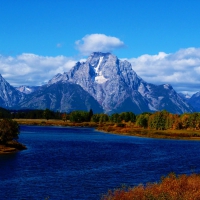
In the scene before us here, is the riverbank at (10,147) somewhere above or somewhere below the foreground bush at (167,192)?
below

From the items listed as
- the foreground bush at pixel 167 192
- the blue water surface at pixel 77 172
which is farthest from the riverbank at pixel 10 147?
the foreground bush at pixel 167 192

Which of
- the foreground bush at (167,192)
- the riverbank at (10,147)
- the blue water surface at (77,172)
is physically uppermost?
the foreground bush at (167,192)

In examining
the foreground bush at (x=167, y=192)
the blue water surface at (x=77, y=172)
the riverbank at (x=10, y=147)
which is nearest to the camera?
the foreground bush at (x=167, y=192)

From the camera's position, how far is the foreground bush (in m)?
42.1

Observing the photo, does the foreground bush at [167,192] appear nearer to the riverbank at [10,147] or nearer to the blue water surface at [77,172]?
the blue water surface at [77,172]

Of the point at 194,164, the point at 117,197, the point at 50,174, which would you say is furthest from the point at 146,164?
the point at 117,197

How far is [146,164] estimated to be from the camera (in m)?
94.2

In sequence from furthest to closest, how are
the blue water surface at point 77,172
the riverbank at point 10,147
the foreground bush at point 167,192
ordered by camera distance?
the riverbank at point 10,147, the blue water surface at point 77,172, the foreground bush at point 167,192

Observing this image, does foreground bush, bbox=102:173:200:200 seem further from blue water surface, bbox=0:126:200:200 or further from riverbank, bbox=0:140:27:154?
riverbank, bbox=0:140:27:154

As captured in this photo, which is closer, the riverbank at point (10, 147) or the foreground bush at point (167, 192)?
the foreground bush at point (167, 192)

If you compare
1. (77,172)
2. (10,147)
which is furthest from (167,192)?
(10,147)

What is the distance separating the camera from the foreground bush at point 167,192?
138ft

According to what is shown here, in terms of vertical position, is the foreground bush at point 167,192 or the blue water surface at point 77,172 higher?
the foreground bush at point 167,192

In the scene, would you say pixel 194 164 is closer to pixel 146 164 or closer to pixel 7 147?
pixel 146 164
